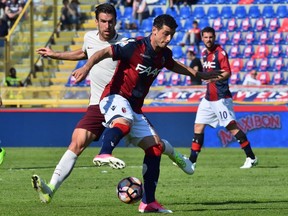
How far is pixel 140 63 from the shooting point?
10344 mm

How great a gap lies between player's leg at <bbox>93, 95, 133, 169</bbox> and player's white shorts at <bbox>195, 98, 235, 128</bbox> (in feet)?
23.6

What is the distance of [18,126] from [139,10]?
8.41 m

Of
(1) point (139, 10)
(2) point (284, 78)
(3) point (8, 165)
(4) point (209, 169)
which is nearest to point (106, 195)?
(4) point (209, 169)

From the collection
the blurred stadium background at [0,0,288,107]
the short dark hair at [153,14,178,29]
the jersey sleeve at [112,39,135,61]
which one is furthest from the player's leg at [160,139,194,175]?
the blurred stadium background at [0,0,288,107]

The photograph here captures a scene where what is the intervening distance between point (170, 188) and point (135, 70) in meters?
3.36

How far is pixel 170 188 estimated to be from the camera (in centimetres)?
1330

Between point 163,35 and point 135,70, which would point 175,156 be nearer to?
point 135,70

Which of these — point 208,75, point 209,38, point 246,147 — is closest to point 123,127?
point 208,75

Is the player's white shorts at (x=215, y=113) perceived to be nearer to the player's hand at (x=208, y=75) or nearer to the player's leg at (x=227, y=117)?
the player's leg at (x=227, y=117)

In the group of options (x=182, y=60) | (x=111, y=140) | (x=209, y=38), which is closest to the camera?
(x=111, y=140)

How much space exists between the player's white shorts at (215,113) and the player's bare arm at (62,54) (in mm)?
6601

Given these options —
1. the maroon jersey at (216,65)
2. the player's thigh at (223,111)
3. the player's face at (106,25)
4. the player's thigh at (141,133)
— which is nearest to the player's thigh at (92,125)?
the player's thigh at (141,133)

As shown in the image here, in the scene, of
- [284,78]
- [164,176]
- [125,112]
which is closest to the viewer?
[125,112]

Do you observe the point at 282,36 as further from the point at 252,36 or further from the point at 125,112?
the point at 125,112
